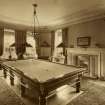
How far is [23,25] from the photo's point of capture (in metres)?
7.40

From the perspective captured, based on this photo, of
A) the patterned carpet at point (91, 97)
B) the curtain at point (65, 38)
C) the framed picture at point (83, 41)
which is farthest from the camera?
the curtain at point (65, 38)

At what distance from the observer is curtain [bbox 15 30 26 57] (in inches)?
286

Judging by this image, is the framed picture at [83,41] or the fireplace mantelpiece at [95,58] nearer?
the fireplace mantelpiece at [95,58]

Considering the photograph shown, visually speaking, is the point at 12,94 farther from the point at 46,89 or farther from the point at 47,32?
the point at 47,32

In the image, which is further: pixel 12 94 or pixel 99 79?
pixel 99 79

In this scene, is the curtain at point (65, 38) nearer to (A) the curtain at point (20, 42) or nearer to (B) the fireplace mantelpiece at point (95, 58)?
(B) the fireplace mantelpiece at point (95, 58)

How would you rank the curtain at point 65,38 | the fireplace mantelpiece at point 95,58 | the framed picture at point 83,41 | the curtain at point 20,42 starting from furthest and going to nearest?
1. the curtain at point 20,42
2. the curtain at point 65,38
3. the framed picture at point 83,41
4. the fireplace mantelpiece at point 95,58

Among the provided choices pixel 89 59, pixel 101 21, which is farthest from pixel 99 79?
pixel 101 21

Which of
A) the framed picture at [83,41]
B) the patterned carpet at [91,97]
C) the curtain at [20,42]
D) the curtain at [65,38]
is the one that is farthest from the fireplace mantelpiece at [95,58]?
the curtain at [20,42]

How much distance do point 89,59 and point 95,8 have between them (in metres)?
2.33

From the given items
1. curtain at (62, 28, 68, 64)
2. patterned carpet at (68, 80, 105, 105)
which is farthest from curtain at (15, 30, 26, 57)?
patterned carpet at (68, 80, 105, 105)

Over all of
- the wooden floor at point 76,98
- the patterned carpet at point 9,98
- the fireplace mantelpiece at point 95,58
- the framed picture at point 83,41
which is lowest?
the patterned carpet at point 9,98

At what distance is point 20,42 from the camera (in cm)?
740

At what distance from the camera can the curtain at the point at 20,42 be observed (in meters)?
7.27
